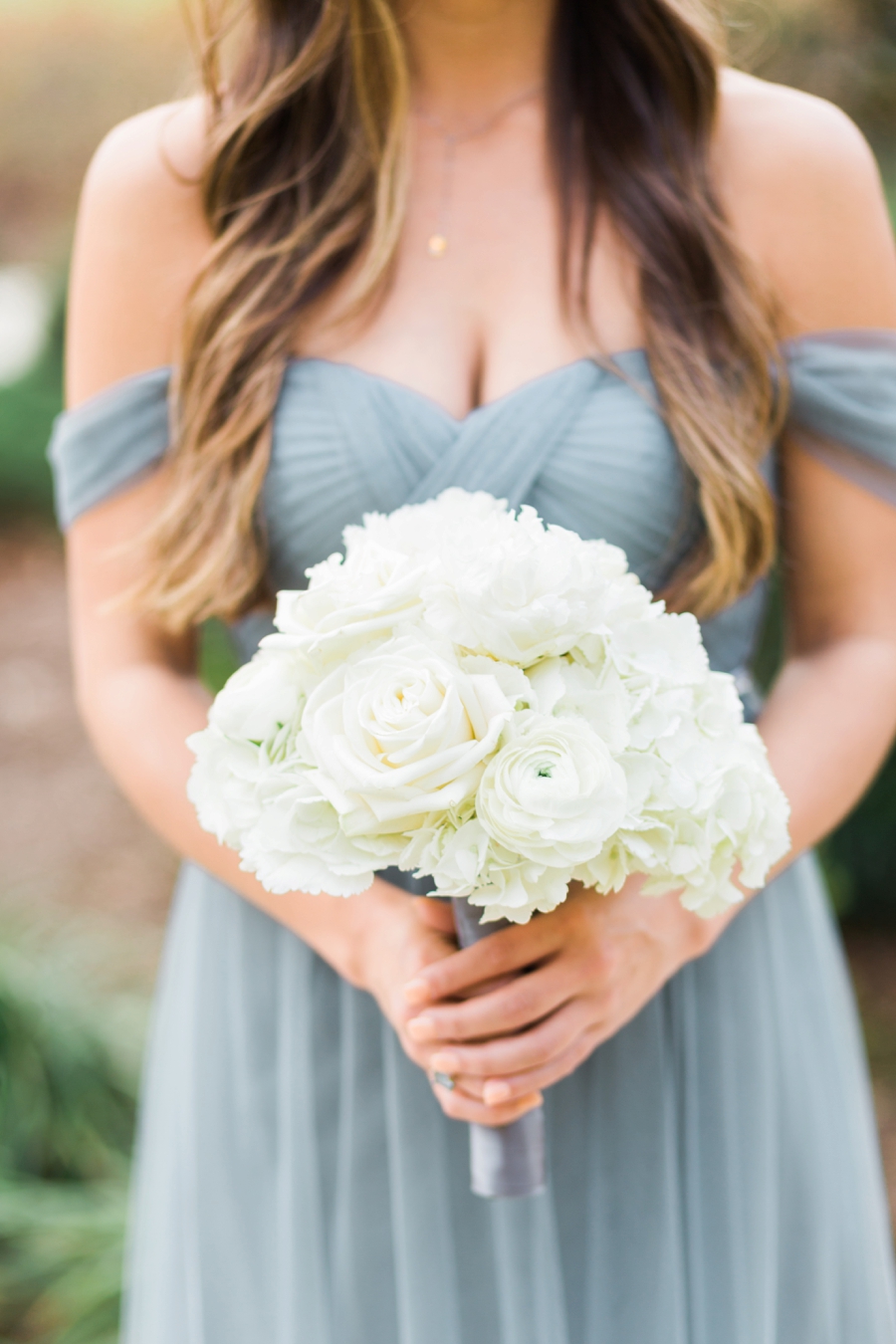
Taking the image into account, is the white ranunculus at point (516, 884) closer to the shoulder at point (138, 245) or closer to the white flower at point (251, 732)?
the white flower at point (251, 732)

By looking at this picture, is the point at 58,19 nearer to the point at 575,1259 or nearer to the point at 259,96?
the point at 259,96

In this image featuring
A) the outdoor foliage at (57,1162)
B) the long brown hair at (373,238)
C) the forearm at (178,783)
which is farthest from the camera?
the outdoor foliage at (57,1162)

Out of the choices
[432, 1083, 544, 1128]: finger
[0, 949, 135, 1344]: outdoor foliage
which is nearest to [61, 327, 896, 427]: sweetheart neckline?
[432, 1083, 544, 1128]: finger

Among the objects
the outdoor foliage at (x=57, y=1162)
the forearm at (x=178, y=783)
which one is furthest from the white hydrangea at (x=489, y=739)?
the outdoor foliage at (x=57, y=1162)

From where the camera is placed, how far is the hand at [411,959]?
53.6 inches

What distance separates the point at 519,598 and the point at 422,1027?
0.52 meters

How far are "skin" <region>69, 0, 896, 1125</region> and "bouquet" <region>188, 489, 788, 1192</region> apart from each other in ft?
1.43

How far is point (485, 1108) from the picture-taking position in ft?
4.46

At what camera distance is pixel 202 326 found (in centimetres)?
170

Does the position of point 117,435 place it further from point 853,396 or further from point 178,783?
point 853,396

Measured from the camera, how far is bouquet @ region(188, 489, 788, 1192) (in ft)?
3.40

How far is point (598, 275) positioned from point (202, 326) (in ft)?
1.77

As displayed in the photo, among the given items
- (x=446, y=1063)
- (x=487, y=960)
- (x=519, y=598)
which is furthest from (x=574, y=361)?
(x=446, y=1063)

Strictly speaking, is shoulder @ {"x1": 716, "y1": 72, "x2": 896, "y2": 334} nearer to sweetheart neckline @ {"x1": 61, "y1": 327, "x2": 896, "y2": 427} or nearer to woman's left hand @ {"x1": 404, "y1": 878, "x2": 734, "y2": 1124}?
sweetheart neckline @ {"x1": 61, "y1": 327, "x2": 896, "y2": 427}
